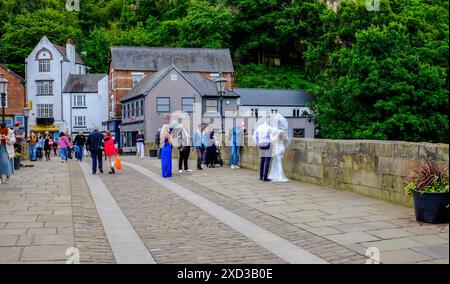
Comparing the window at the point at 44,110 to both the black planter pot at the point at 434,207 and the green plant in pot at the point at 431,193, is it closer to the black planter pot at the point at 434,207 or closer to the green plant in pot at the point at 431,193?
the green plant in pot at the point at 431,193

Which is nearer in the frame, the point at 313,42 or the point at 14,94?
the point at 14,94

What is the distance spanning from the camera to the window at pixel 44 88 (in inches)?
2520

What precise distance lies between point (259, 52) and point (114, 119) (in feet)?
95.4

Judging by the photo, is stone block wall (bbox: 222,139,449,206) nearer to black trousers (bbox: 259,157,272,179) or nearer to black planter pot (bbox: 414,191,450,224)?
black trousers (bbox: 259,157,272,179)

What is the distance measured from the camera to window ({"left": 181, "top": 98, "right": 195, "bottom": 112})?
51344mm

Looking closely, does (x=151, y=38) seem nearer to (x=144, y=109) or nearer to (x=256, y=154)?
(x=144, y=109)

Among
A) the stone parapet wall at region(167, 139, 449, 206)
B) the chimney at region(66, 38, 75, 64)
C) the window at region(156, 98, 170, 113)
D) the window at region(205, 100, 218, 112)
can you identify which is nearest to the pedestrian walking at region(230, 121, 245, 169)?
the stone parapet wall at region(167, 139, 449, 206)

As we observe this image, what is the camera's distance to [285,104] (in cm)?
6191

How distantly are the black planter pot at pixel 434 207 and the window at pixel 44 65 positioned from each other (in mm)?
62393

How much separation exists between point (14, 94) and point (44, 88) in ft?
11.2

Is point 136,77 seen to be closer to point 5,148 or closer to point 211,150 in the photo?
point 211,150

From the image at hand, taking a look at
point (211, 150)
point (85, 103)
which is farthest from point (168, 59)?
point (211, 150)
